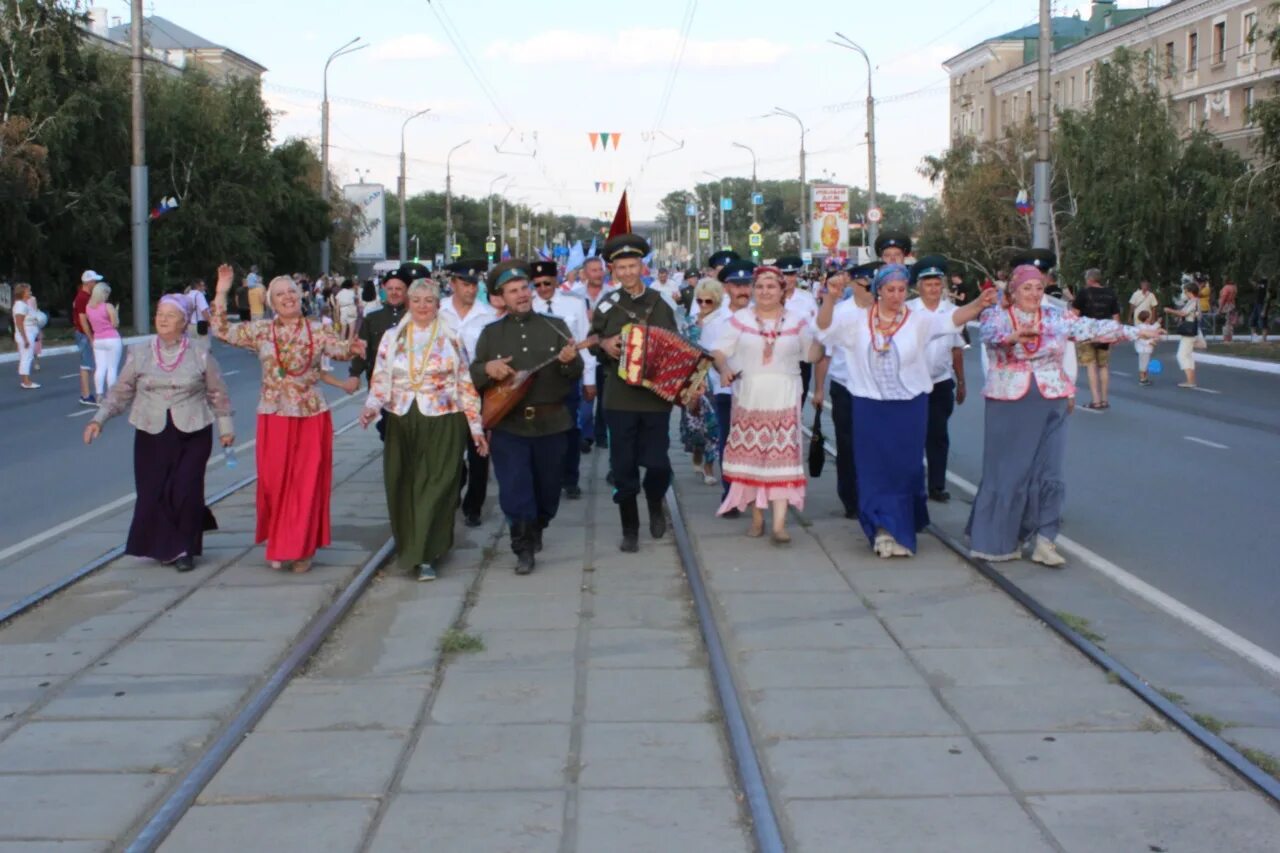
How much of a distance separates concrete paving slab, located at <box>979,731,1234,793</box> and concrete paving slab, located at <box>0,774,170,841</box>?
283 centimetres

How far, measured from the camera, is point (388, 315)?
10.9 metres

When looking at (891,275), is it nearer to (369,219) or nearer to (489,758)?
(489,758)

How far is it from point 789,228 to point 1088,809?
16918 centimetres

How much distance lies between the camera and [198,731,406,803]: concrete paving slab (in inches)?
216

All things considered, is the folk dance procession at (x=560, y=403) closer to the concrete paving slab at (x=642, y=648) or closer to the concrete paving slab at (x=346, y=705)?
the concrete paving slab at (x=642, y=648)

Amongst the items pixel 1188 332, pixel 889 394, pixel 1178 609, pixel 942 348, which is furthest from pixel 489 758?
pixel 1188 332

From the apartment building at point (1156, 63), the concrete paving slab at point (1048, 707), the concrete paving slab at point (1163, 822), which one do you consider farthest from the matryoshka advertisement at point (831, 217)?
the concrete paving slab at point (1163, 822)

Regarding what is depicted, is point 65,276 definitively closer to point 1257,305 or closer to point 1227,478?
point 1257,305

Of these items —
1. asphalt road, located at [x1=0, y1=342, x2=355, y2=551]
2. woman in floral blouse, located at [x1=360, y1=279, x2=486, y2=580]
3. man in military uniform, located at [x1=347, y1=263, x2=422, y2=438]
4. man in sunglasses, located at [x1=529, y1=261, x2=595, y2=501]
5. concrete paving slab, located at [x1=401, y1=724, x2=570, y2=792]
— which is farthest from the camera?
man in sunglasses, located at [x1=529, y1=261, x2=595, y2=501]

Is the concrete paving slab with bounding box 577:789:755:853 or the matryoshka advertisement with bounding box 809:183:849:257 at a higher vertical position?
the matryoshka advertisement with bounding box 809:183:849:257

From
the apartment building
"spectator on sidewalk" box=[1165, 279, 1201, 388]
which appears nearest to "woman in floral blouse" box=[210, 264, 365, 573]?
"spectator on sidewalk" box=[1165, 279, 1201, 388]

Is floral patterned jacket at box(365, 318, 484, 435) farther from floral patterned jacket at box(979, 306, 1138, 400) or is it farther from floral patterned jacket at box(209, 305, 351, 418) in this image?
floral patterned jacket at box(979, 306, 1138, 400)

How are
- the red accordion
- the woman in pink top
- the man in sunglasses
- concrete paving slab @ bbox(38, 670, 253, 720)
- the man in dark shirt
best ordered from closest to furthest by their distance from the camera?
concrete paving slab @ bbox(38, 670, 253, 720), the red accordion, the man in sunglasses, the man in dark shirt, the woman in pink top

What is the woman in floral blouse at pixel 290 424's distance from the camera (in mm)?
9242
